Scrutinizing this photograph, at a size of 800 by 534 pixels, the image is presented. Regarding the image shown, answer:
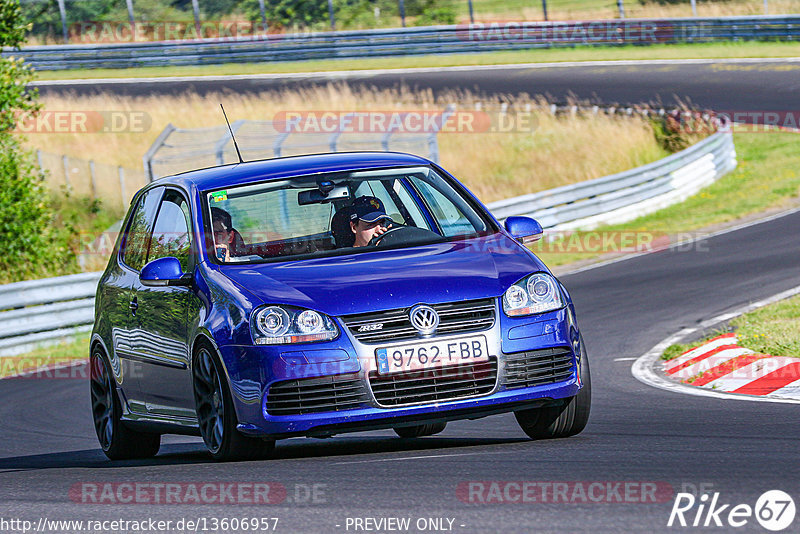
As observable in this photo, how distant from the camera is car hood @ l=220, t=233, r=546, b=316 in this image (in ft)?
20.7

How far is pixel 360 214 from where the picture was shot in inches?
301

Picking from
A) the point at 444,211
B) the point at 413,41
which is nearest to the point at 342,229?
the point at 444,211

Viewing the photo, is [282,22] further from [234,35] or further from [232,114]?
[232,114]

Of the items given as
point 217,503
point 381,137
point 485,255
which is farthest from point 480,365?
point 381,137

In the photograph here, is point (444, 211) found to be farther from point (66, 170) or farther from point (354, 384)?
point (66, 170)

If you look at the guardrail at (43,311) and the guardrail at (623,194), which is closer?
the guardrail at (43,311)

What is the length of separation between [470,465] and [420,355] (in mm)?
581

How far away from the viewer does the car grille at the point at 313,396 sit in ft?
20.7

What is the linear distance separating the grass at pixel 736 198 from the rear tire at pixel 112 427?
36.6 ft

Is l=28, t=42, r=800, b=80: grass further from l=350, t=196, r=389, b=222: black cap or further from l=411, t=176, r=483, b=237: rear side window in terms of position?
l=350, t=196, r=389, b=222: black cap

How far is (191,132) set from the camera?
79.0 ft

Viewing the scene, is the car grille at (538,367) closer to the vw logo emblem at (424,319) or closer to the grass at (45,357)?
the vw logo emblem at (424,319)

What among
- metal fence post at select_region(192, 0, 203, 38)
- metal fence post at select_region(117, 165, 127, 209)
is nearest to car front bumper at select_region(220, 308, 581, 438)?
metal fence post at select_region(117, 165, 127, 209)

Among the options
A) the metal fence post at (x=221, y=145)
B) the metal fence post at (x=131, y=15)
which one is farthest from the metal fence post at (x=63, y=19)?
the metal fence post at (x=221, y=145)
